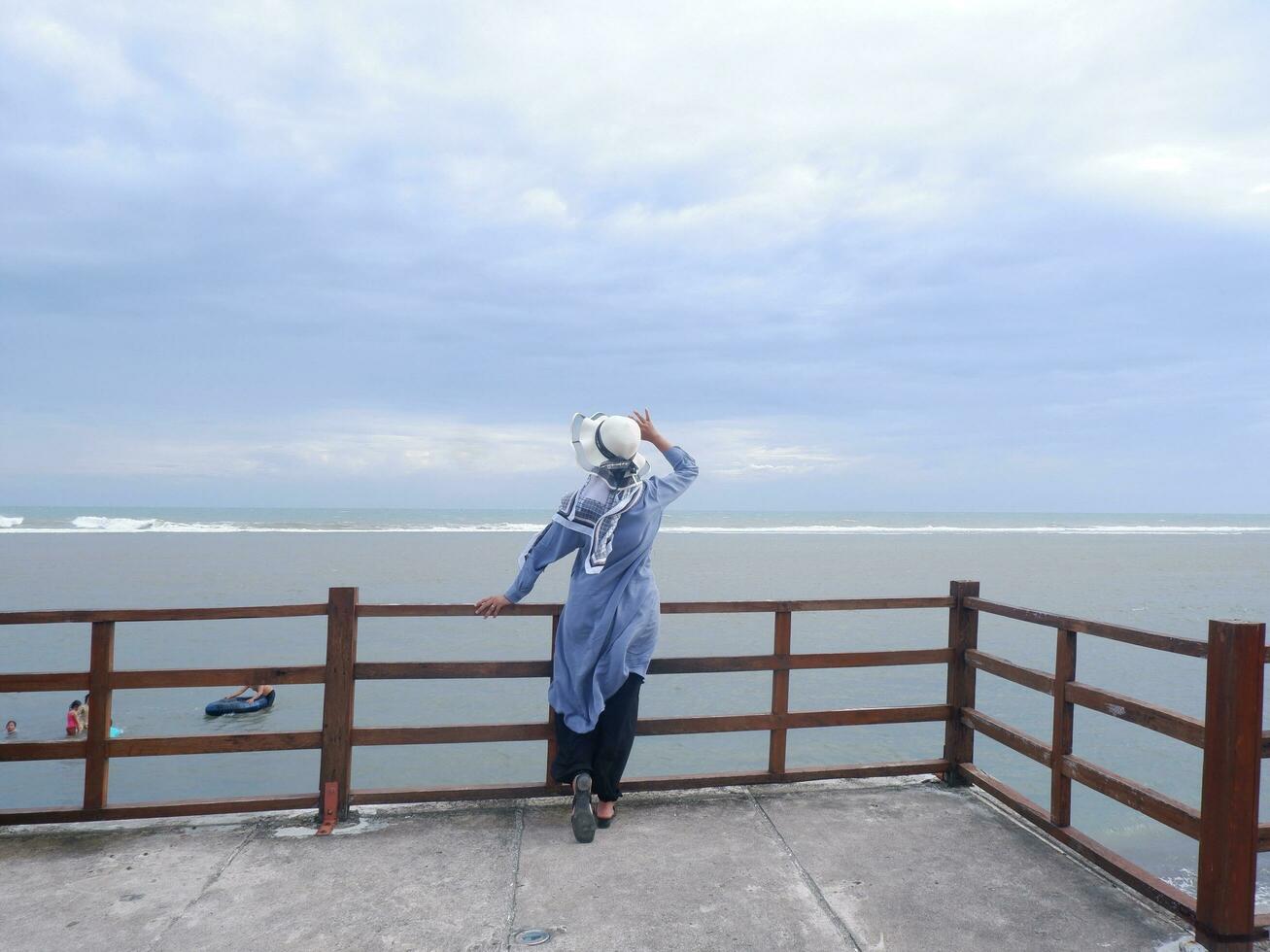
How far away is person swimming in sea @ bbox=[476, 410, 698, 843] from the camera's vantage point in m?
3.81

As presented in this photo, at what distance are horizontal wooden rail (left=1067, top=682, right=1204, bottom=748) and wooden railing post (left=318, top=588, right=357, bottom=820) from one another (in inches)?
125

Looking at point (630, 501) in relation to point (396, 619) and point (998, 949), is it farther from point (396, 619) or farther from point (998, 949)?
point (396, 619)

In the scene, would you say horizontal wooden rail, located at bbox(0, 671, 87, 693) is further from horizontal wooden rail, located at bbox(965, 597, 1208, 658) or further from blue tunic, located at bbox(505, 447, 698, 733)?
horizontal wooden rail, located at bbox(965, 597, 1208, 658)

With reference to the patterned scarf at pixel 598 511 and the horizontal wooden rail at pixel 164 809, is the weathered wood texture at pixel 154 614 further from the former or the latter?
the patterned scarf at pixel 598 511

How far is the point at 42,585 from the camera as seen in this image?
1966 centimetres

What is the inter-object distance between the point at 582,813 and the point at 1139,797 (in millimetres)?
2207

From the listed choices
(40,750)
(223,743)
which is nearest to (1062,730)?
(223,743)

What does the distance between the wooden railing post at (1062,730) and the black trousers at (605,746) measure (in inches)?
72.6

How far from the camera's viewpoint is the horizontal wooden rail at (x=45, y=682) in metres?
3.81

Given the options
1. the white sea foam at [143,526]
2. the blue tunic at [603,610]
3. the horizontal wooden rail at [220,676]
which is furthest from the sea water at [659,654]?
the white sea foam at [143,526]

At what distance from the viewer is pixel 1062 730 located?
374cm

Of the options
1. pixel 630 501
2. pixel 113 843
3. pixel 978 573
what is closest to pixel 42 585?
pixel 113 843

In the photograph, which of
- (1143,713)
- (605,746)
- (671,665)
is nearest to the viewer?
(1143,713)

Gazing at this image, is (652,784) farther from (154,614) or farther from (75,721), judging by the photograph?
(75,721)
